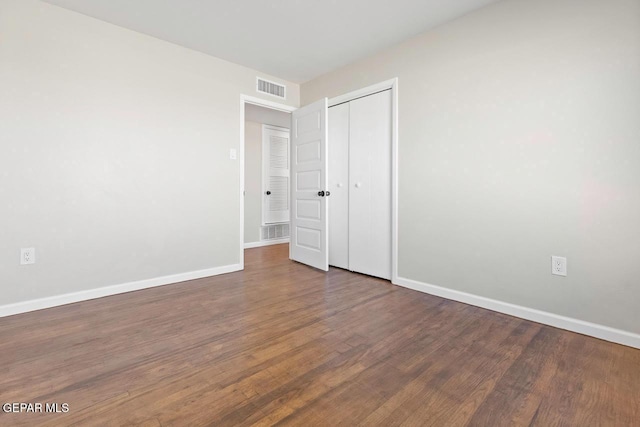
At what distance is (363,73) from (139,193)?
2.57 metres

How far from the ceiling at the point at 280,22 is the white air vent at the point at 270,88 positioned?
0.40 meters

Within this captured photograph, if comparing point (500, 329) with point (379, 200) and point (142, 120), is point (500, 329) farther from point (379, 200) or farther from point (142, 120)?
point (142, 120)

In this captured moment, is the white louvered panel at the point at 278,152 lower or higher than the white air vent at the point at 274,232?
higher

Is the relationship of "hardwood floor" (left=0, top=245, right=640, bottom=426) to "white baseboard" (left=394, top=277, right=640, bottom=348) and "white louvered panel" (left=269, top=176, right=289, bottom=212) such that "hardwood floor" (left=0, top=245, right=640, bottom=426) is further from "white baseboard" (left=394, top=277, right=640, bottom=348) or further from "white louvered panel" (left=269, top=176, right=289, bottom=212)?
"white louvered panel" (left=269, top=176, right=289, bottom=212)

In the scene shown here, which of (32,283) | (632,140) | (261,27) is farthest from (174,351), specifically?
(632,140)

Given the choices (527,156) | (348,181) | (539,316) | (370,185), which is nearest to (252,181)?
(348,181)

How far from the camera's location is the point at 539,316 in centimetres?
206

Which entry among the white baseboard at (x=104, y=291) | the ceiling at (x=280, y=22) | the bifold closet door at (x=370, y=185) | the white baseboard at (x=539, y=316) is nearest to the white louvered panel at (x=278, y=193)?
the white baseboard at (x=104, y=291)

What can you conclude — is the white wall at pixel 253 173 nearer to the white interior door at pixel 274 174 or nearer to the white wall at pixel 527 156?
the white interior door at pixel 274 174

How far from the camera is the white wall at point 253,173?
5168 millimetres

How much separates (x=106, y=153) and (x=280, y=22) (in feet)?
6.19

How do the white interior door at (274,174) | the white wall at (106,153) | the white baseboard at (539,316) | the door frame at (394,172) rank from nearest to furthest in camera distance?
the white baseboard at (539,316) < the white wall at (106,153) < the door frame at (394,172) < the white interior door at (274,174)
